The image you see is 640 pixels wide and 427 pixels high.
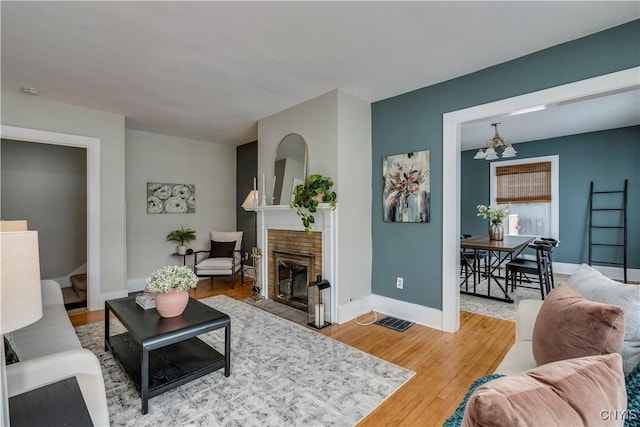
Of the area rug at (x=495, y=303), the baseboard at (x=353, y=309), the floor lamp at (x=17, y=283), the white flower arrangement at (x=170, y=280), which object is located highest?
the floor lamp at (x=17, y=283)

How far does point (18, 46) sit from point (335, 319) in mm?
3711

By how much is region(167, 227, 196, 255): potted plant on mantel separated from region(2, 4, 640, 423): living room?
119cm

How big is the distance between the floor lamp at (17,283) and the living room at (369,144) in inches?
105

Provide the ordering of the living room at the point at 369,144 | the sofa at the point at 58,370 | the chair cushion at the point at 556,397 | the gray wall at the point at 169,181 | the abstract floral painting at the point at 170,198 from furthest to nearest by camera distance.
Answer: the abstract floral painting at the point at 170,198 < the gray wall at the point at 169,181 < the living room at the point at 369,144 < the sofa at the point at 58,370 < the chair cushion at the point at 556,397

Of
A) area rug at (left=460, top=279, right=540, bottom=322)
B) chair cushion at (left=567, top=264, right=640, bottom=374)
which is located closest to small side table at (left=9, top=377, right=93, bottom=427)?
chair cushion at (left=567, top=264, right=640, bottom=374)

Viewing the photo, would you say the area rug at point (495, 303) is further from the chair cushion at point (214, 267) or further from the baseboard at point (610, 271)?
the chair cushion at point (214, 267)

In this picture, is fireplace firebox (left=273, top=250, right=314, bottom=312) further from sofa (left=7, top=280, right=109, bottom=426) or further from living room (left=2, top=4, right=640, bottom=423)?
sofa (left=7, top=280, right=109, bottom=426)

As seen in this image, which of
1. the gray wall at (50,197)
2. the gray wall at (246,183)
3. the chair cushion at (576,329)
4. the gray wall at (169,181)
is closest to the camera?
the chair cushion at (576,329)

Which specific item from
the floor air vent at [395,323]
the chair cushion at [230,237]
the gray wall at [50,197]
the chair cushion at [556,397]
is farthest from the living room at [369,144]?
the chair cushion at [556,397]

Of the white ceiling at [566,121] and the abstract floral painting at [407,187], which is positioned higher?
the white ceiling at [566,121]

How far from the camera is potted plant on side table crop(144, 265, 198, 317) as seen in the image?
7.26 ft

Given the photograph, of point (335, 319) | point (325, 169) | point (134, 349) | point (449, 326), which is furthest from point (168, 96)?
point (449, 326)

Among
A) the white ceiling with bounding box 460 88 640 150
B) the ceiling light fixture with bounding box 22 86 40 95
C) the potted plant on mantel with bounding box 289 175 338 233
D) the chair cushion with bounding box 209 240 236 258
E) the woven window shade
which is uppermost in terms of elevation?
the white ceiling with bounding box 460 88 640 150

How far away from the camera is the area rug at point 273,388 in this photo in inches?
72.5
